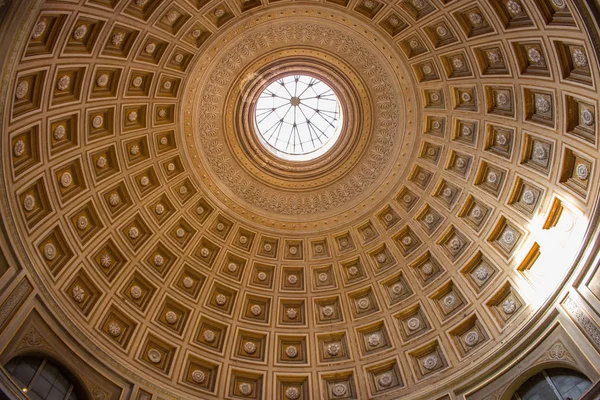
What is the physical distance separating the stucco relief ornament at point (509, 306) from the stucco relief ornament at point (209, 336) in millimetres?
12421

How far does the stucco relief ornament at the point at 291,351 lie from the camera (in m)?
23.1

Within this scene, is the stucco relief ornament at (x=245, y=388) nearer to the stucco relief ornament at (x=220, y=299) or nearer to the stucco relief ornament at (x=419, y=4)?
the stucco relief ornament at (x=220, y=299)

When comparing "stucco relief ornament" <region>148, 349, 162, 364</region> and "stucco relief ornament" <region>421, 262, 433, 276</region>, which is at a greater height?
"stucco relief ornament" <region>421, 262, 433, 276</region>

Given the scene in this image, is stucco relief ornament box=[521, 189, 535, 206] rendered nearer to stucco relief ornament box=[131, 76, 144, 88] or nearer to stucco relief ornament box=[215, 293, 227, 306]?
stucco relief ornament box=[215, 293, 227, 306]

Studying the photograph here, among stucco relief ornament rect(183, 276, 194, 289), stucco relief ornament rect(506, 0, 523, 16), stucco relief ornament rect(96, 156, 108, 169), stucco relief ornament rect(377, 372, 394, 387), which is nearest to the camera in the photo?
stucco relief ornament rect(506, 0, 523, 16)

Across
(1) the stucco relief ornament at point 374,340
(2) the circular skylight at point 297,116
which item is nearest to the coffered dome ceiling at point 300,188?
(1) the stucco relief ornament at point 374,340

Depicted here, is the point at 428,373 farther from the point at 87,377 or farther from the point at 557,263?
the point at 87,377

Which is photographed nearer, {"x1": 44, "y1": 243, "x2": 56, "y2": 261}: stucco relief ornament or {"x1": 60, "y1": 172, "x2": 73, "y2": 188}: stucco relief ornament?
{"x1": 44, "y1": 243, "x2": 56, "y2": 261}: stucco relief ornament

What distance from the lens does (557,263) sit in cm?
1831

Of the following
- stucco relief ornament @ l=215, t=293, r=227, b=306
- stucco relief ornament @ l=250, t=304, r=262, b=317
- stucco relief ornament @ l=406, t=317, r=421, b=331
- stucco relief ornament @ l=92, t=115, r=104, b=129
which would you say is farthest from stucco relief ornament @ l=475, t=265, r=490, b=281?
stucco relief ornament @ l=92, t=115, r=104, b=129

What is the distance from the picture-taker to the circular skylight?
2747 centimetres

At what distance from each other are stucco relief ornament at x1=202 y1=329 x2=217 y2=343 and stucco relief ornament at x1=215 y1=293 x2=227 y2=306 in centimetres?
140

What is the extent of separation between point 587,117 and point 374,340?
41.1 ft

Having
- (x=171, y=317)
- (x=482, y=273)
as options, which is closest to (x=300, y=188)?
(x=171, y=317)
